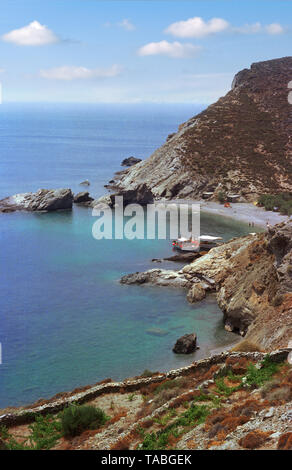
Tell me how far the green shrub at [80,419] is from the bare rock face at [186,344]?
1761cm

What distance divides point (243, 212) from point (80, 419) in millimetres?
71784

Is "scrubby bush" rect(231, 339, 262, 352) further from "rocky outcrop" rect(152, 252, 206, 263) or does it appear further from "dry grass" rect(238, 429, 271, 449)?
"rocky outcrop" rect(152, 252, 206, 263)

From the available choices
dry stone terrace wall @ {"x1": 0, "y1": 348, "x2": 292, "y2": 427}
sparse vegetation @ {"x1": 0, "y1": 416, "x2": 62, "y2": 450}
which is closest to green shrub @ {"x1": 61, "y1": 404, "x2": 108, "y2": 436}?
sparse vegetation @ {"x1": 0, "y1": 416, "x2": 62, "y2": 450}

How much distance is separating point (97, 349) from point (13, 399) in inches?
347

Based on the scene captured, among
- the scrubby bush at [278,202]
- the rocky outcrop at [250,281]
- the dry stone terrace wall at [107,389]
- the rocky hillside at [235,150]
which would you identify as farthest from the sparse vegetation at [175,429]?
the rocky hillside at [235,150]

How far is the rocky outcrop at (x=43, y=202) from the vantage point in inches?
3925

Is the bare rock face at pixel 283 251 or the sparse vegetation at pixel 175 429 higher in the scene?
the bare rock face at pixel 283 251

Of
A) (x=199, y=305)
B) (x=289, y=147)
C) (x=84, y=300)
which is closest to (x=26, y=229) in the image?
(x=84, y=300)

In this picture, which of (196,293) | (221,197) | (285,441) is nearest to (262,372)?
(285,441)

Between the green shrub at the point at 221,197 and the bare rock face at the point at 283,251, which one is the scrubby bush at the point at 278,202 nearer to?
the green shrub at the point at 221,197

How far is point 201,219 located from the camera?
285 ft

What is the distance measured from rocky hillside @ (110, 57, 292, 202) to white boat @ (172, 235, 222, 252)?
31.7 meters

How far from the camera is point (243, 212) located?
90500 millimetres
